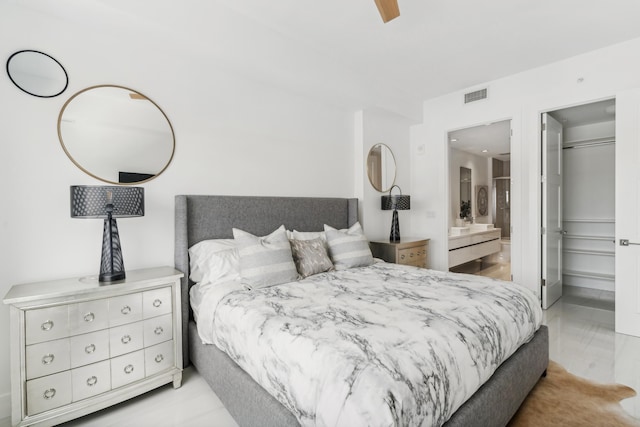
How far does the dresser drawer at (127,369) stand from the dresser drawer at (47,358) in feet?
0.79

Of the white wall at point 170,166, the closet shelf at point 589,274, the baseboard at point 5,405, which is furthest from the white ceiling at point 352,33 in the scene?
the closet shelf at point 589,274

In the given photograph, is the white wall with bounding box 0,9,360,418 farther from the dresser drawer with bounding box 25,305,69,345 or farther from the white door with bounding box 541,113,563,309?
the white door with bounding box 541,113,563,309

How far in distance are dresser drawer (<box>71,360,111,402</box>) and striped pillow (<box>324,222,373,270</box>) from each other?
182cm

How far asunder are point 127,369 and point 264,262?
1064mm

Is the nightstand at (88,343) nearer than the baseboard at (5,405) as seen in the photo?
Yes

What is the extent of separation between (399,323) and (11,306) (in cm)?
197

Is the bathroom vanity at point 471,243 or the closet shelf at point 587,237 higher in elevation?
the closet shelf at point 587,237

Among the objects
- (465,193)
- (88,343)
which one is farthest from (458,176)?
→ (88,343)

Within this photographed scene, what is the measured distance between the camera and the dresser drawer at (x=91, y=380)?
1741 mm

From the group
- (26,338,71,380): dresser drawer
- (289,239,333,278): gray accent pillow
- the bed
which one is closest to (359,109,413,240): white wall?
the bed

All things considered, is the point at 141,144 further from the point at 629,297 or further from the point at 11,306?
the point at 629,297

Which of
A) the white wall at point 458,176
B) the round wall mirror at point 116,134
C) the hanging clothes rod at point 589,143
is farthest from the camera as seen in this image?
the white wall at point 458,176

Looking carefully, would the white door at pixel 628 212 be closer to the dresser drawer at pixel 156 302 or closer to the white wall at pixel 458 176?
the white wall at pixel 458 176

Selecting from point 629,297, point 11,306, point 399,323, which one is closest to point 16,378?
point 11,306
